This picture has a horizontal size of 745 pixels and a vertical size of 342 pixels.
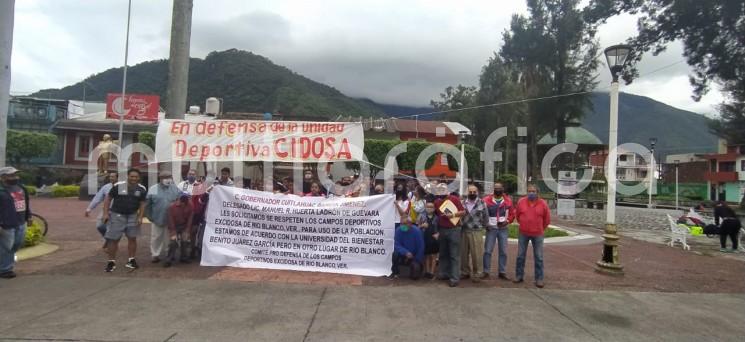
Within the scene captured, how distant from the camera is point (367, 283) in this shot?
7.26m

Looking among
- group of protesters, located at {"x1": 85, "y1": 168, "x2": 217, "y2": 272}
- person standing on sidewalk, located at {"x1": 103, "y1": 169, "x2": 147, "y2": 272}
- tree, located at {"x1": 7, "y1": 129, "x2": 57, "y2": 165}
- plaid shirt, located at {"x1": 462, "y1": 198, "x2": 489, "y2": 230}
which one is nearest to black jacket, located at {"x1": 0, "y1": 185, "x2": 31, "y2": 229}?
group of protesters, located at {"x1": 85, "y1": 168, "x2": 217, "y2": 272}

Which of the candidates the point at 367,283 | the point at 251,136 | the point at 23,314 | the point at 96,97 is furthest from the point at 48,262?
the point at 96,97

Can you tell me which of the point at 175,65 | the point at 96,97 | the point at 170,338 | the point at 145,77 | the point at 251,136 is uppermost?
the point at 145,77

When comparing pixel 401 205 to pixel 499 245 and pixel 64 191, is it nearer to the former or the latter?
pixel 499 245

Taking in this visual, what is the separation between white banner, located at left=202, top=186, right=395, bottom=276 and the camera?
7.82 m

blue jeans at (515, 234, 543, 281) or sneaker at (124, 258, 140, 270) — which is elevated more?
blue jeans at (515, 234, 543, 281)

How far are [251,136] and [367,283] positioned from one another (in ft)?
11.2

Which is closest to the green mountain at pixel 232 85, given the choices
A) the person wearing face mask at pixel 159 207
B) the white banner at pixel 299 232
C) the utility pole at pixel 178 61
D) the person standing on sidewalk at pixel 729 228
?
the person standing on sidewalk at pixel 729 228

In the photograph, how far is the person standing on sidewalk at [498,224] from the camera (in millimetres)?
7816

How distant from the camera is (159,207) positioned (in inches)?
314

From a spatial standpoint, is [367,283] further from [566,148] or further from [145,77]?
[145,77]

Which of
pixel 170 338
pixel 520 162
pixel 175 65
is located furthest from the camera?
pixel 520 162

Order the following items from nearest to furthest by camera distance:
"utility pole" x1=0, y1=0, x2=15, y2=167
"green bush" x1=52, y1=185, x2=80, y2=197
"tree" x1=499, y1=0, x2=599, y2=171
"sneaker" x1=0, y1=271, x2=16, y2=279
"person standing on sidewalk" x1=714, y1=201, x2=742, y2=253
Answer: "sneaker" x1=0, y1=271, x2=16, y2=279
"utility pole" x1=0, y1=0, x2=15, y2=167
"person standing on sidewalk" x1=714, y1=201, x2=742, y2=253
"green bush" x1=52, y1=185, x2=80, y2=197
"tree" x1=499, y1=0, x2=599, y2=171

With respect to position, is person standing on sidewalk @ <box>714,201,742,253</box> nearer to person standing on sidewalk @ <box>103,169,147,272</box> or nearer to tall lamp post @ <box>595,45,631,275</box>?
tall lamp post @ <box>595,45,631,275</box>
